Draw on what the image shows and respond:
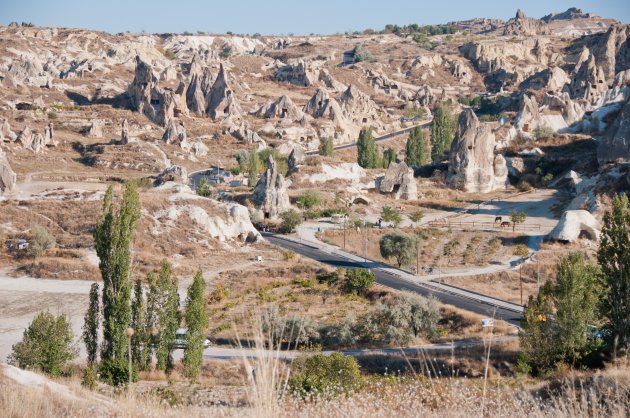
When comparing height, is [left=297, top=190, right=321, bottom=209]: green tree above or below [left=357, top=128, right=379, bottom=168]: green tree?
below

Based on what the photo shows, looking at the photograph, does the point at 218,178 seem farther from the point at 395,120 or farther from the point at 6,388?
the point at 6,388

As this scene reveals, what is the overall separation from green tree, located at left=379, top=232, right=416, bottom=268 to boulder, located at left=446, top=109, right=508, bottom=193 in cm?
3349

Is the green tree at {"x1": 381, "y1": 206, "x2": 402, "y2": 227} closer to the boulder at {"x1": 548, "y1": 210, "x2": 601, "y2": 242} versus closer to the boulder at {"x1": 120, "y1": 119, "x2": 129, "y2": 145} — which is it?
the boulder at {"x1": 548, "y1": 210, "x2": 601, "y2": 242}

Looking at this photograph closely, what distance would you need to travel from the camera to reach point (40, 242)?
44156 mm

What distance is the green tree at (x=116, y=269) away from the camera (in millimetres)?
22891

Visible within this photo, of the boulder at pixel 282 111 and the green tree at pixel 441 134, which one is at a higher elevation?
the boulder at pixel 282 111

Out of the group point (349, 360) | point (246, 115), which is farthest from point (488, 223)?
point (246, 115)

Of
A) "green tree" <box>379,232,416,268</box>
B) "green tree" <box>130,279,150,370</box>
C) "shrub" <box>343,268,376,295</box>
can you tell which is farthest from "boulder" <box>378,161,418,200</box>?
"green tree" <box>130,279,150,370</box>

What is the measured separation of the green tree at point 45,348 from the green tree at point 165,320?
3.35m

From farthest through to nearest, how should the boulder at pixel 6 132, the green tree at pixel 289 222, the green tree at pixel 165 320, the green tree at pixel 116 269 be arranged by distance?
the boulder at pixel 6 132
the green tree at pixel 289 222
the green tree at pixel 165 320
the green tree at pixel 116 269

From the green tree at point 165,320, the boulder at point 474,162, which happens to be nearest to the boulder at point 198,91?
the boulder at point 474,162

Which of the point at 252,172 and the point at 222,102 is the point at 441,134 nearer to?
the point at 252,172

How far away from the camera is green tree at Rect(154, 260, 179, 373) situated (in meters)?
24.7

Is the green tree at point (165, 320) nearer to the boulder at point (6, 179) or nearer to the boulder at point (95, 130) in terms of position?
the boulder at point (6, 179)
